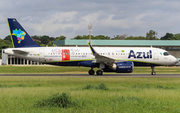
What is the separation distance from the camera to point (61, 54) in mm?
35656

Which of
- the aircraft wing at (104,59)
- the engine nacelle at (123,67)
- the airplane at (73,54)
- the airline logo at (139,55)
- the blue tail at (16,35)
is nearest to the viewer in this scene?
the engine nacelle at (123,67)

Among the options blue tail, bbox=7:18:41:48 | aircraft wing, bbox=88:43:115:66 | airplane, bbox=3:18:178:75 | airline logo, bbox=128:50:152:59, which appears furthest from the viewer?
blue tail, bbox=7:18:41:48

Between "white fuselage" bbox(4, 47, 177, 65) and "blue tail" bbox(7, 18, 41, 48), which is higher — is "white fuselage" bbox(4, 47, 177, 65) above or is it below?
below

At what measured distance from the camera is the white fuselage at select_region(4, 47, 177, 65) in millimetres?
35594

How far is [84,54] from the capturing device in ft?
117

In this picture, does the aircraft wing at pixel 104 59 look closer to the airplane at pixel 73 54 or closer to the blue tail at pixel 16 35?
the airplane at pixel 73 54

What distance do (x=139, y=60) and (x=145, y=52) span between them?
159 centimetres

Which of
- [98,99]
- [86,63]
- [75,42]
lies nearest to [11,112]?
[98,99]

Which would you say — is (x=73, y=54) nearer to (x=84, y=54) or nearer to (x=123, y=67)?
(x=84, y=54)

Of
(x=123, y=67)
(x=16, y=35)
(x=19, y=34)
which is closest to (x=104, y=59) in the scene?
(x=123, y=67)

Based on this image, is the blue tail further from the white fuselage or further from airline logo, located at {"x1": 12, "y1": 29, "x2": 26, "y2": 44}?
the white fuselage

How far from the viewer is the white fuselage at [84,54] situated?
117 feet

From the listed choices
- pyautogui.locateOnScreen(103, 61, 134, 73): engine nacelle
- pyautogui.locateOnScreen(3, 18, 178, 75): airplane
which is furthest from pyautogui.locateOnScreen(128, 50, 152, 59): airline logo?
pyautogui.locateOnScreen(103, 61, 134, 73): engine nacelle

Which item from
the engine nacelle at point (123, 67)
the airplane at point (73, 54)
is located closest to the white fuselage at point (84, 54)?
the airplane at point (73, 54)
